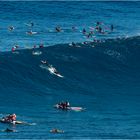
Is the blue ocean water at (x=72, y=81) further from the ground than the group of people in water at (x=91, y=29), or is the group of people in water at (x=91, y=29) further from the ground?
the group of people in water at (x=91, y=29)

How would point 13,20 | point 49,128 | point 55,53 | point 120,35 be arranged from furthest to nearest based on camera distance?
point 13,20 < point 120,35 < point 55,53 < point 49,128

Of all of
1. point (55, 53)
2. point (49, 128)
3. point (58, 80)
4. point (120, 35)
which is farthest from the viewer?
point (120, 35)

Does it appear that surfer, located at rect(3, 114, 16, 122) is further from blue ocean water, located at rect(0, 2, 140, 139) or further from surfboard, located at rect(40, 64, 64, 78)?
surfboard, located at rect(40, 64, 64, 78)

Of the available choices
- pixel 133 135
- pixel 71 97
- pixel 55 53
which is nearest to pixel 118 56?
pixel 55 53

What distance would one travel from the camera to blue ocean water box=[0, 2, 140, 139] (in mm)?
76250

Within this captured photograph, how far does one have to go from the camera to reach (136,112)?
274 feet

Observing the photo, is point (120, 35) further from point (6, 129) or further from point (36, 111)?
point (6, 129)

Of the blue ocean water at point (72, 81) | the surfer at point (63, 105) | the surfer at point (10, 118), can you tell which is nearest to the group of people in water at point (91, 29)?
the blue ocean water at point (72, 81)

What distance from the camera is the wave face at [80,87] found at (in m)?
76.8

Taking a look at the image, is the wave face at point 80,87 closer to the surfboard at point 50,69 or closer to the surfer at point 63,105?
the surfboard at point 50,69

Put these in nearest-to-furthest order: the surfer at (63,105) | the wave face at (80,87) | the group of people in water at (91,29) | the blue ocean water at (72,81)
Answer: the blue ocean water at (72,81)
the wave face at (80,87)
the surfer at (63,105)
the group of people in water at (91,29)

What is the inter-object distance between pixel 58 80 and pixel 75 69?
4.98m

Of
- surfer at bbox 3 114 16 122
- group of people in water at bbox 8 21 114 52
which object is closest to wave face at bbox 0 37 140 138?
surfer at bbox 3 114 16 122

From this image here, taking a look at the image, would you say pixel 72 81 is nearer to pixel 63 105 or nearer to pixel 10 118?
pixel 63 105
